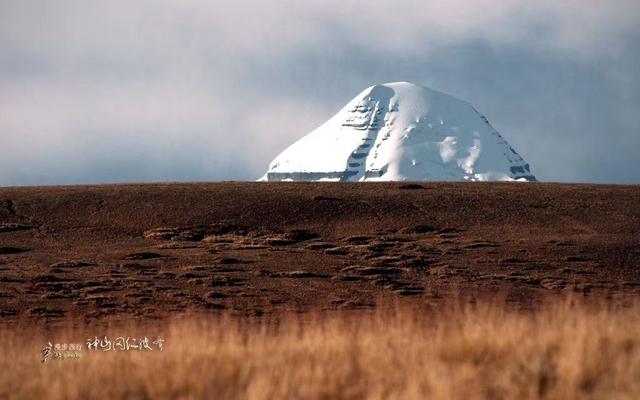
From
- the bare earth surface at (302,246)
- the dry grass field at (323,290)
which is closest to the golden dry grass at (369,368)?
the dry grass field at (323,290)

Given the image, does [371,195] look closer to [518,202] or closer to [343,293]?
[518,202]

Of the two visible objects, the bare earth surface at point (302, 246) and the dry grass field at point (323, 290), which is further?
the bare earth surface at point (302, 246)

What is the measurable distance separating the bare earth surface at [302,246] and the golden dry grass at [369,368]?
635 inches

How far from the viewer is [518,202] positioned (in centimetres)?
5753

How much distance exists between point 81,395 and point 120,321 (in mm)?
16188

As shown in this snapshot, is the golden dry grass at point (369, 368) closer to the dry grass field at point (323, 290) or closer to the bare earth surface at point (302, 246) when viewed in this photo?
the dry grass field at point (323, 290)

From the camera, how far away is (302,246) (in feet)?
152

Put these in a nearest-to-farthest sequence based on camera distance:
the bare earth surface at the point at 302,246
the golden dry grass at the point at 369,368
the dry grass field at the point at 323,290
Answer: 1. the golden dry grass at the point at 369,368
2. the dry grass field at the point at 323,290
3. the bare earth surface at the point at 302,246

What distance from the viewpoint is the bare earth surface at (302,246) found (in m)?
33.7

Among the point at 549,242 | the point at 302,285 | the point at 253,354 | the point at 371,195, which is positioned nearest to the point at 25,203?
the point at 371,195

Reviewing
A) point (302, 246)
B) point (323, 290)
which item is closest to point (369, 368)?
point (323, 290)

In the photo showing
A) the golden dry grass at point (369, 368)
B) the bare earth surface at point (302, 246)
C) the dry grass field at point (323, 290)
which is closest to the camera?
the golden dry grass at point (369, 368)

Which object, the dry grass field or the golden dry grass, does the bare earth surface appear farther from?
the golden dry grass

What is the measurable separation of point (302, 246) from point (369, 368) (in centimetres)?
3412
